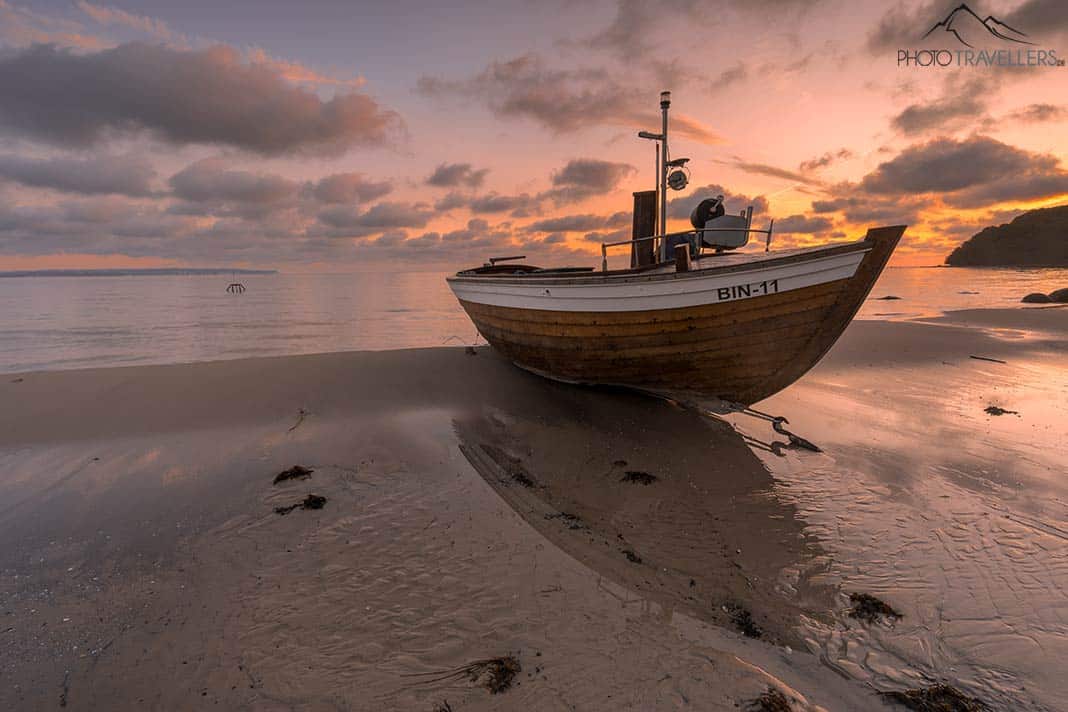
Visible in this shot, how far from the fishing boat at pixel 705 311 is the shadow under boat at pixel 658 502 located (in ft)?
2.90

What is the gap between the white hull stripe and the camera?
281 inches

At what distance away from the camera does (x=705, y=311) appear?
24.7 feet

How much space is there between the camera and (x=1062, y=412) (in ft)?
32.3

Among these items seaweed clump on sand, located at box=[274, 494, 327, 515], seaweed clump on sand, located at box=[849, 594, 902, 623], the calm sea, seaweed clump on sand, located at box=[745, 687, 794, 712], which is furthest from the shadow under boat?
the calm sea

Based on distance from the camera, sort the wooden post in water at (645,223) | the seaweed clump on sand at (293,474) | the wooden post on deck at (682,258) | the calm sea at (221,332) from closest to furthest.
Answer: the seaweed clump on sand at (293,474) → the wooden post on deck at (682,258) → the wooden post in water at (645,223) → the calm sea at (221,332)

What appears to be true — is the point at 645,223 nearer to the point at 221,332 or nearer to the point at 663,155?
the point at 663,155

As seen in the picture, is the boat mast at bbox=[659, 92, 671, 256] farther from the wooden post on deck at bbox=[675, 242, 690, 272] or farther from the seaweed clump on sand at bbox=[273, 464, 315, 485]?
the seaweed clump on sand at bbox=[273, 464, 315, 485]

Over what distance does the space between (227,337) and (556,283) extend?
68.0 ft

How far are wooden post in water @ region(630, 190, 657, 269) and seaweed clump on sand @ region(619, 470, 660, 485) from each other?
18.6 ft

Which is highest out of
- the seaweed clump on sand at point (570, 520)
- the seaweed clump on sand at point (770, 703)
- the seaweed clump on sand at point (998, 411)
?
the seaweed clump on sand at point (770, 703)

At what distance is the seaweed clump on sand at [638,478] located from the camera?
6820 millimetres

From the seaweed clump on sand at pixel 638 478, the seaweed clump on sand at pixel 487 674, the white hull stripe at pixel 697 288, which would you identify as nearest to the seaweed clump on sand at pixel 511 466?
the seaweed clump on sand at pixel 638 478

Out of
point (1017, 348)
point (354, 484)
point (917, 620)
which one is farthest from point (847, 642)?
point (1017, 348)

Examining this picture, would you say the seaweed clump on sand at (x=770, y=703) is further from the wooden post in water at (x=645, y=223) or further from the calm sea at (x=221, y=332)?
the calm sea at (x=221, y=332)
